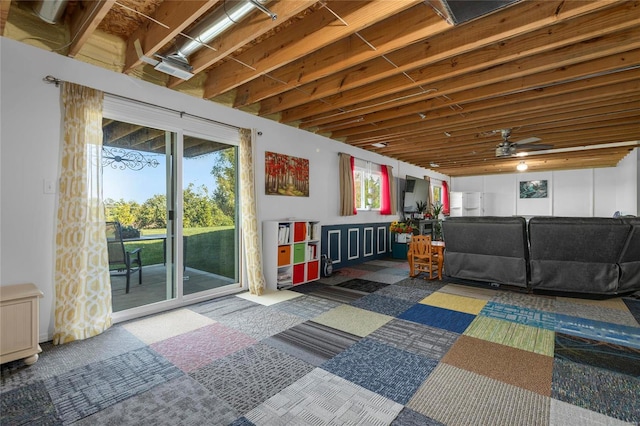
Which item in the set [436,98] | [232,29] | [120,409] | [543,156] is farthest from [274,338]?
[543,156]

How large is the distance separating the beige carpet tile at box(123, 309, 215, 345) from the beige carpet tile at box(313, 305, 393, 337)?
1279 mm

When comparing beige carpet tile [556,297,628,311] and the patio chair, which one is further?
beige carpet tile [556,297,628,311]

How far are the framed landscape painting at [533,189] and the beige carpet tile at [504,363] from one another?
10.5 m

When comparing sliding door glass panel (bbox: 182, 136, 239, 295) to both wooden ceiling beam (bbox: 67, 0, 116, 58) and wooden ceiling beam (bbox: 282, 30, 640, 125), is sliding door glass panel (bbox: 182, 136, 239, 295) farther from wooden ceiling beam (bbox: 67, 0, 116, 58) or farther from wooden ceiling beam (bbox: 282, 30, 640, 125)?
wooden ceiling beam (bbox: 282, 30, 640, 125)

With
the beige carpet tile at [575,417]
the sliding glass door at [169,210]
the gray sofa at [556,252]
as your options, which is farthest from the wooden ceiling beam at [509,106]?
the beige carpet tile at [575,417]

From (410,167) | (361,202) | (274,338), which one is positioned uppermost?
(410,167)

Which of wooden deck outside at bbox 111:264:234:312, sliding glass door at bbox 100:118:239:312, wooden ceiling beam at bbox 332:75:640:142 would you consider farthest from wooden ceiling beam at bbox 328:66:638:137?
wooden deck outside at bbox 111:264:234:312

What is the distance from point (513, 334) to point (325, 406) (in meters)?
2.13

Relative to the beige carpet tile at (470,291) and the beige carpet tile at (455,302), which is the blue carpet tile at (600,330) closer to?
the beige carpet tile at (455,302)

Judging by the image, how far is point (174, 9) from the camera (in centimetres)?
230

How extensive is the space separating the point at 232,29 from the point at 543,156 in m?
8.62

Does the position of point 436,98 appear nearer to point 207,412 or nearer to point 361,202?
point 361,202

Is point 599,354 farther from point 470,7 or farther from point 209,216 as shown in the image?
point 209,216

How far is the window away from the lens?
688 centimetres
